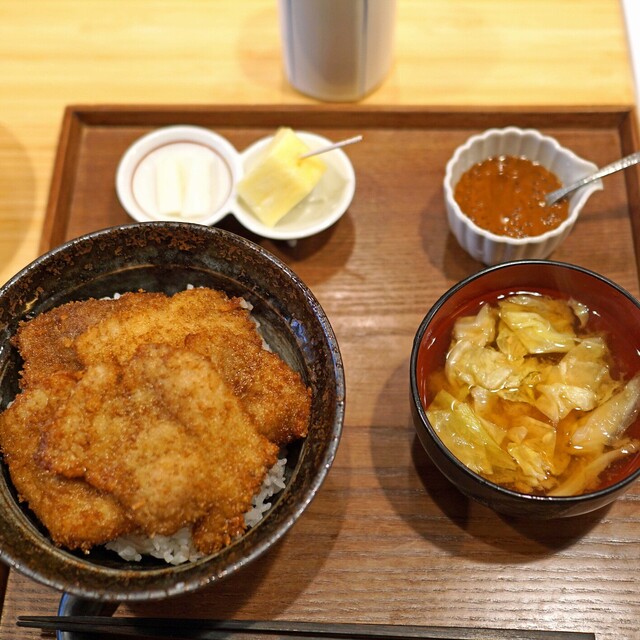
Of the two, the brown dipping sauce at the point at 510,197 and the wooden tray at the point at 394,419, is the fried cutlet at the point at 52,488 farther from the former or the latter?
the brown dipping sauce at the point at 510,197

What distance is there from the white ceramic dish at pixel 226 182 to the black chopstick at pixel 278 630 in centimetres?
122

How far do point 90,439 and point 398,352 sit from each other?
1.01m

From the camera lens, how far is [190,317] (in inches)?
71.0

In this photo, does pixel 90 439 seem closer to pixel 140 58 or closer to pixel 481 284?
pixel 481 284

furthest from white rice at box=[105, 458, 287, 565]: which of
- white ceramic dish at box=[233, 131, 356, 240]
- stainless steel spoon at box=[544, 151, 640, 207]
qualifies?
stainless steel spoon at box=[544, 151, 640, 207]

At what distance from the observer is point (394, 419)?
206cm

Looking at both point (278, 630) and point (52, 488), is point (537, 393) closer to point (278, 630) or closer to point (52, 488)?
point (278, 630)

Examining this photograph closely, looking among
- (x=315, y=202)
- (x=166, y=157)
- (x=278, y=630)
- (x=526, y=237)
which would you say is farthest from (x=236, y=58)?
(x=278, y=630)

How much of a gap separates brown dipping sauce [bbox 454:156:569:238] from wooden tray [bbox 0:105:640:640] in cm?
14

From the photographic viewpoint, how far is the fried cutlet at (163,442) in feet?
4.95

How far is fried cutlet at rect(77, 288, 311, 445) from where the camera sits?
5.52 feet

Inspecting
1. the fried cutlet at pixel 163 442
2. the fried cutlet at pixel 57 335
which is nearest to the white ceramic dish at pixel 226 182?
the fried cutlet at pixel 57 335

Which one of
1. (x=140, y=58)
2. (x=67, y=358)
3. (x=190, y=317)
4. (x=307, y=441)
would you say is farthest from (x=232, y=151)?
(x=307, y=441)

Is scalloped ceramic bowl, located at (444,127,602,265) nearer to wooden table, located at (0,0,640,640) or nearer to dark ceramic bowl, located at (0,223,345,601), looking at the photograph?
wooden table, located at (0,0,640,640)
